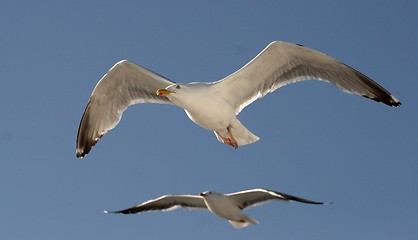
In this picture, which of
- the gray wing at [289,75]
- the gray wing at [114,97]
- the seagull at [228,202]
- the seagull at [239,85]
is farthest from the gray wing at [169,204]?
the gray wing at [289,75]

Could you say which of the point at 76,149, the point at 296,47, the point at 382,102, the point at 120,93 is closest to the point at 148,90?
the point at 120,93

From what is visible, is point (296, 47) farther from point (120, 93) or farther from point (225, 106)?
point (120, 93)

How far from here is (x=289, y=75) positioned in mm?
10891

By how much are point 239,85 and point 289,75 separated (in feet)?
2.35

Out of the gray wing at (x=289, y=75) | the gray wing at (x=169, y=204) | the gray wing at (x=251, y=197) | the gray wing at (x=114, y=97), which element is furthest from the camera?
the gray wing at (x=169, y=204)

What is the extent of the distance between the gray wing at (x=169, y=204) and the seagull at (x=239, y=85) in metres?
1.40

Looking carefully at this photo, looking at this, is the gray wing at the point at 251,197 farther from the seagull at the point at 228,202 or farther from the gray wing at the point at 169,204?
the gray wing at the point at 169,204

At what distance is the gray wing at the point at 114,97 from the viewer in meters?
11.3

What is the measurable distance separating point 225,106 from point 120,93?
1874 mm

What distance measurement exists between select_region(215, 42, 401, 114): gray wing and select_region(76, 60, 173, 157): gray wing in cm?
102

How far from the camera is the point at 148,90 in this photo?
11.5m

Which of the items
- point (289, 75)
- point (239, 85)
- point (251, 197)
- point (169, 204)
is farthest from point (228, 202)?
point (289, 75)

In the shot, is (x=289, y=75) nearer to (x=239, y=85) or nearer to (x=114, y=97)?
(x=239, y=85)

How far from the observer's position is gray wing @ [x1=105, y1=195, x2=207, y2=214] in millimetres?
11648
